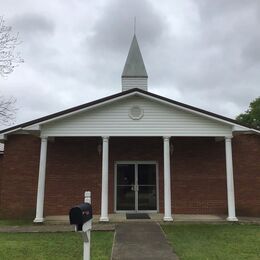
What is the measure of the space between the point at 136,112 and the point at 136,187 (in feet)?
11.9

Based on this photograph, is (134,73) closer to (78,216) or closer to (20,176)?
(20,176)

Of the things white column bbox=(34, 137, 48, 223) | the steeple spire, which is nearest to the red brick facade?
white column bbox=(34, 137, 48, 223)

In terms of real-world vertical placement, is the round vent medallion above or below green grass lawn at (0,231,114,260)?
above

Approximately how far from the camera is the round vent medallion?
14.3 m

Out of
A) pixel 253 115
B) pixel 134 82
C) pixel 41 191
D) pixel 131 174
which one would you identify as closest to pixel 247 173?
pixel 131 174

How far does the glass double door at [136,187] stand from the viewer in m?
16.1

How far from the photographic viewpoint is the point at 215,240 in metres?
9.95

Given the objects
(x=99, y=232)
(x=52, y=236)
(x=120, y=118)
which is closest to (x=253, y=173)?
(x=120, y=118)

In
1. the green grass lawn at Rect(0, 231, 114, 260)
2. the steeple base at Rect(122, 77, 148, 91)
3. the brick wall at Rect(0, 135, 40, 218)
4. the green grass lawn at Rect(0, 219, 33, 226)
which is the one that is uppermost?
the steeple base at Rect(122, 77, 148, 91)

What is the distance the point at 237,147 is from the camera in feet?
53.8

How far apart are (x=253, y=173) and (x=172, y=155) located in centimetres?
360

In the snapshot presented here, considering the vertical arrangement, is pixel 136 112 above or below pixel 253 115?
below

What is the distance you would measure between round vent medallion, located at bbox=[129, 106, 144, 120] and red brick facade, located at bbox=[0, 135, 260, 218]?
2.47 m

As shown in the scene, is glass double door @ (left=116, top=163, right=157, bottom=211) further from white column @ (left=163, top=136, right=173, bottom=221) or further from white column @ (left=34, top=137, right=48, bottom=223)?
white column @ (left=34, top=137, right=48, bottom=223)
